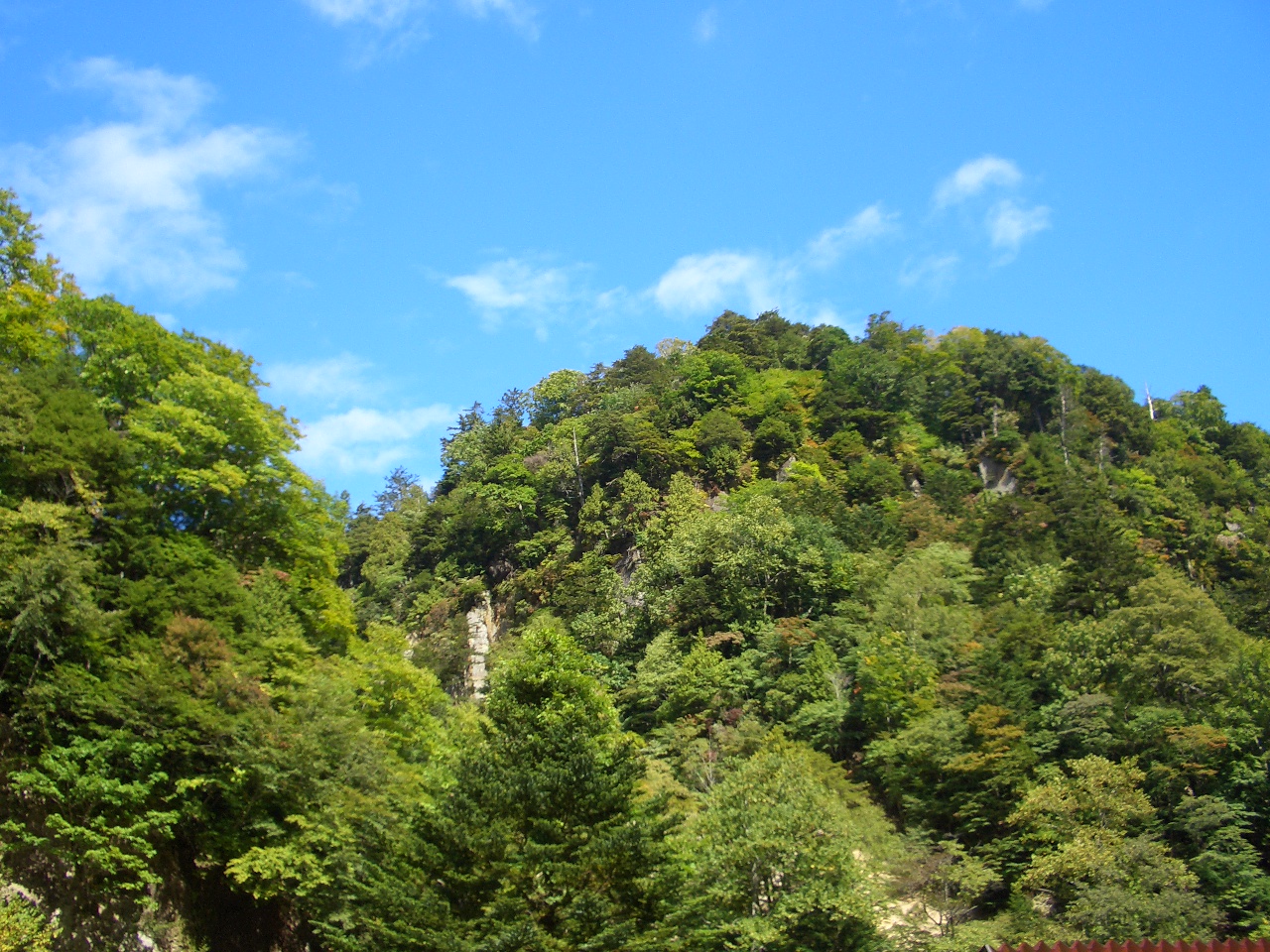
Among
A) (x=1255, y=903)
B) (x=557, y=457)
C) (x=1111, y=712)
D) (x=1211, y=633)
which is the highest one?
(x=557, y=457)

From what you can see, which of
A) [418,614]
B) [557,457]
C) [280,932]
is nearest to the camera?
[280,932]

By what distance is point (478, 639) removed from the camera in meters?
53.3

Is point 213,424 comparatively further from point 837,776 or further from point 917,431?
point 917,431

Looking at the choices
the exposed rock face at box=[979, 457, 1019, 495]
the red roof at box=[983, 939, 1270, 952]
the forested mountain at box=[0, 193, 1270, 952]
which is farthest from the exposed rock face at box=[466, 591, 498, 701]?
the red roof at box=[983, 939, 1270, 952]

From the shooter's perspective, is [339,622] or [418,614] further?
[418,614]

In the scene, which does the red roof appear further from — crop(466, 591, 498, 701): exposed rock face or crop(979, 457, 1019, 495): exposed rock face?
crop(979, 457, 1019, 495): exposed rock face

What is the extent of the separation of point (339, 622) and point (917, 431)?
42.9 meters

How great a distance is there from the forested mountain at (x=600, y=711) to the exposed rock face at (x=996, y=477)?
605 centimetres

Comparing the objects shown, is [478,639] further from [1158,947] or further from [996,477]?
[1158,947]

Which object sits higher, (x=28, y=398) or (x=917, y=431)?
(x=917, y=431)

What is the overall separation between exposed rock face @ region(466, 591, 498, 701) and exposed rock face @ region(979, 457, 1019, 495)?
29887mm

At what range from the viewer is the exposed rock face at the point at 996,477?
59.2 meters

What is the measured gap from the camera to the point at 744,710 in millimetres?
37781

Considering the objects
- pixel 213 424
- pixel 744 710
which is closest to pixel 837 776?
pixel 744 710
